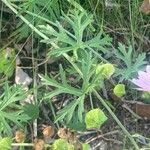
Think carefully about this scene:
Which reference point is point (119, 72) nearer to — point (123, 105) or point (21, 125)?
point (123, 105)

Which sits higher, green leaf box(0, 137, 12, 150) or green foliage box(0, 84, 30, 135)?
green foliage box(0, 84, 30, 135)

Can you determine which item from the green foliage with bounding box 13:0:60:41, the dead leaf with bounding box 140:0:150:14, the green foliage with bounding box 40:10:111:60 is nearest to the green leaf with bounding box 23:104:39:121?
the green foliage with bounding box 40:10:111:60

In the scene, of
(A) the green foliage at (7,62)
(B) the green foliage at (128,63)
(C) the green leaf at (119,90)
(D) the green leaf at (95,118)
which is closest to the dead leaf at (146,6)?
(B) the green foliage at (128,63)

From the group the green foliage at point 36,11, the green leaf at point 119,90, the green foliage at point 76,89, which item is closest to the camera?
the green foliage at point 76,89

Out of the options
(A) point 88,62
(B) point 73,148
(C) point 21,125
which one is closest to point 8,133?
(C) point 21,125

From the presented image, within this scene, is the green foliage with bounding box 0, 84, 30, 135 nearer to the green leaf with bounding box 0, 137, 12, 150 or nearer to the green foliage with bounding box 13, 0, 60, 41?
the green leaf with bounding box 0, 137, 12, 150

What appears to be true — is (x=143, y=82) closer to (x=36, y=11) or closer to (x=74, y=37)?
(x=74, y=37)

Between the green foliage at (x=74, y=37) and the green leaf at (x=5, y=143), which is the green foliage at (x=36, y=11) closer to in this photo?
the green foliage at (x=74, y=37)
